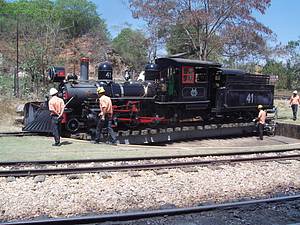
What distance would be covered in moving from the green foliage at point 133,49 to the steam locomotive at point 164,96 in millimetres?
20045

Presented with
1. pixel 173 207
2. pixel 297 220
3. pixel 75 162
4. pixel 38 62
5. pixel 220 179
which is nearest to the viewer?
pixel 297 220

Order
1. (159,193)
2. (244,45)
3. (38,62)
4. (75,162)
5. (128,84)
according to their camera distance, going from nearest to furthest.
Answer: (159,193) → (75,162) → (128,84) → (38,62) → (244,45)

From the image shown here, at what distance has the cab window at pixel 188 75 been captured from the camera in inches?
640

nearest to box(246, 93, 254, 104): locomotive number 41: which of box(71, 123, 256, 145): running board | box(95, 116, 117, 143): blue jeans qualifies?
box(71, 123, 256, 145): running board

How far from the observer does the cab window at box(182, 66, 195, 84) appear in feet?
53.3

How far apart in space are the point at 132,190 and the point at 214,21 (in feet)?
75.3

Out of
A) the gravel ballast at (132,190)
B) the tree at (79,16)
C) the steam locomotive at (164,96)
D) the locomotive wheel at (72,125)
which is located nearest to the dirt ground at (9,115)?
the steam locomotive at (164,96)

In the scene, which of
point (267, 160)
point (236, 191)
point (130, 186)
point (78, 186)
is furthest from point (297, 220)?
point (267, 160)

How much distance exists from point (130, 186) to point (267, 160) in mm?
4933

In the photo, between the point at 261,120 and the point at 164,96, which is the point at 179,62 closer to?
the point at 164,96

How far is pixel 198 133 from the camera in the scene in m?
17.3

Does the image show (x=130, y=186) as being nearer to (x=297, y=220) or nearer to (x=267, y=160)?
(x=297, y=220)

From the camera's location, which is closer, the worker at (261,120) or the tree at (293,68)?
the worker at (261,120)

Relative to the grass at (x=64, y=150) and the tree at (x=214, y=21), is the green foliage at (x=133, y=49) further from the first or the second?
the grass at (x=64, y=150)
